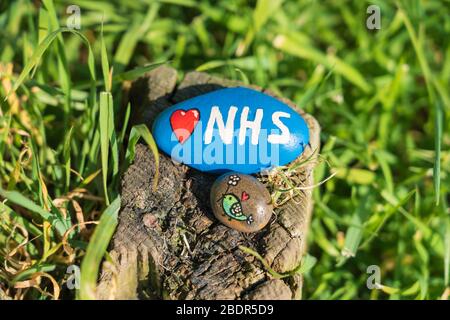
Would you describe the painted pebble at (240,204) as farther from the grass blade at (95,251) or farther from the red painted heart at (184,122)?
the grass blade at (95,251)

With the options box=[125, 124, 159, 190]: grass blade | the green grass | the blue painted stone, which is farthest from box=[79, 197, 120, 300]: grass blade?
the blue painted stone

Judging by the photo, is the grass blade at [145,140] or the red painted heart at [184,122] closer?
the grass blade at [145,140]

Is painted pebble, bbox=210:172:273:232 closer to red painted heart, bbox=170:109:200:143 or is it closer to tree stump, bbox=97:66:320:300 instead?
tree stump, bbox=97:66:320:300

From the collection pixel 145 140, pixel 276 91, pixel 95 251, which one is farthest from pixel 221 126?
pixel 276 91

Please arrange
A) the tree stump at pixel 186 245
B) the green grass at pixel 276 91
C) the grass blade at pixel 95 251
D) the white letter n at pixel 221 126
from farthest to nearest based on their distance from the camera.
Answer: the green grass at pixel 276 91
the white letter n at pixel 221 126
the tree stump at pixel 186 245
the grass blade at pixel 95 251

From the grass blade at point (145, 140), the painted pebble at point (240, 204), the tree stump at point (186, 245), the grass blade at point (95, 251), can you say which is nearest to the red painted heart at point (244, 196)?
the painted pebble at point (240, 204)

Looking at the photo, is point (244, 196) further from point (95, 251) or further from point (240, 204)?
point (95, 251)
